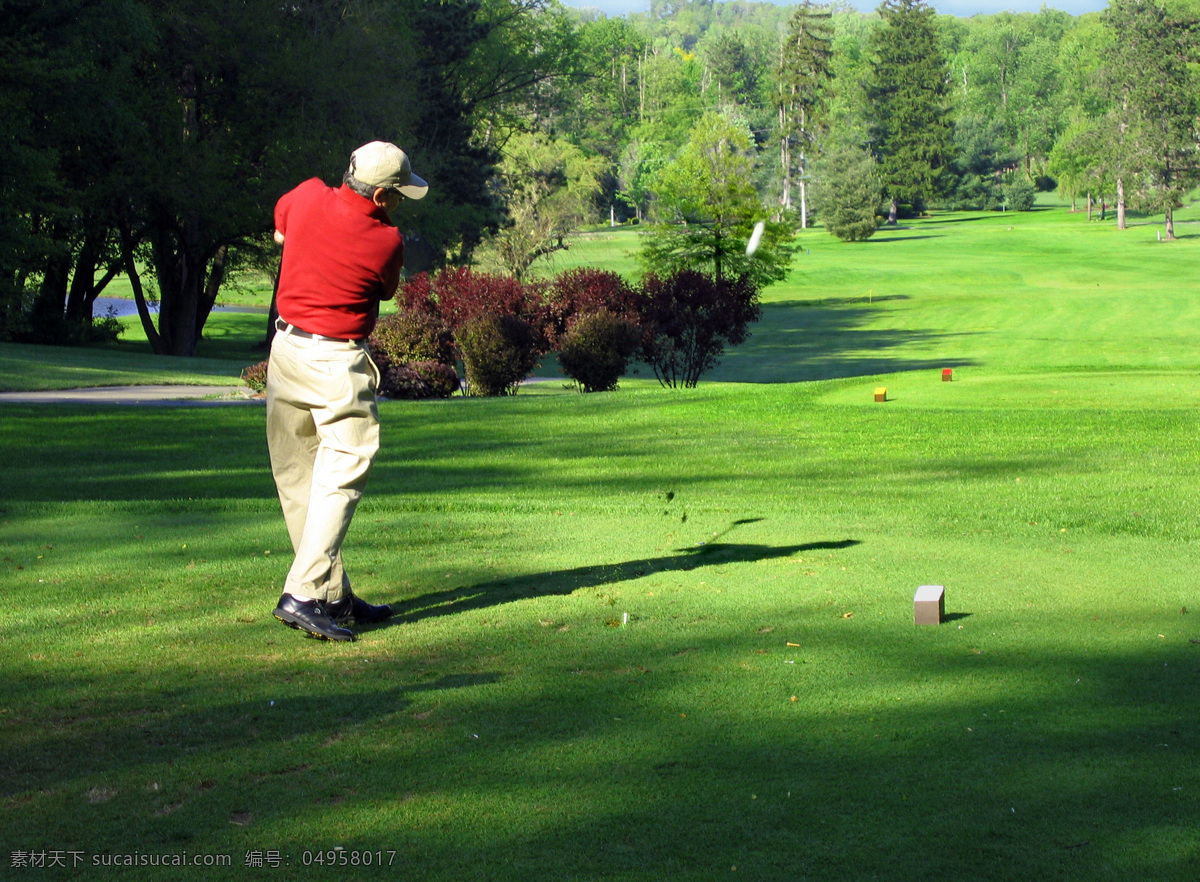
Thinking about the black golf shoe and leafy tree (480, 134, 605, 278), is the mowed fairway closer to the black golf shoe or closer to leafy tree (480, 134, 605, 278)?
the black golf shoe

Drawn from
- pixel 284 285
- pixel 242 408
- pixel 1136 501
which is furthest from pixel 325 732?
pixel 242 408

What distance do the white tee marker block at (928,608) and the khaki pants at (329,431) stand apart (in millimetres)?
2639

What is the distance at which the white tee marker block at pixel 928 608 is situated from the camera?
18.2 ft

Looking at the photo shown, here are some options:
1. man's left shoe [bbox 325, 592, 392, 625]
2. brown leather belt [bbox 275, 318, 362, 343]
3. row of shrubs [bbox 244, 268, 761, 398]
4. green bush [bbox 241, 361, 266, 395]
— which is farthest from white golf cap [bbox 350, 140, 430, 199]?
row of shrubs [bbox 244, 268, 761, 398]

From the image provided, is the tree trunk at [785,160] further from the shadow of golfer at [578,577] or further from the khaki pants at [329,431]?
the khaki pants at [329,431]

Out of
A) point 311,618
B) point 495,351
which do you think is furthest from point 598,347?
point 311,618

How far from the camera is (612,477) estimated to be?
1257 centimetres

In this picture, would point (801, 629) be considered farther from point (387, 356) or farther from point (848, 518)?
point (387, 356)

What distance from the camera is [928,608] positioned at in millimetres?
5535

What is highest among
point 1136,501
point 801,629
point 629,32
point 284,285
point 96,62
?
point 629,32

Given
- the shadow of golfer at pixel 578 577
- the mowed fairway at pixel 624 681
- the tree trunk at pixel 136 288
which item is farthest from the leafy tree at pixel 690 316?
the shadow of golfer at pixel 578 577

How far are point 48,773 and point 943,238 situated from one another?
3939 inches

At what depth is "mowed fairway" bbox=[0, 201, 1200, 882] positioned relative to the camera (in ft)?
10.9

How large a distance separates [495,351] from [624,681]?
2031 centimetres
